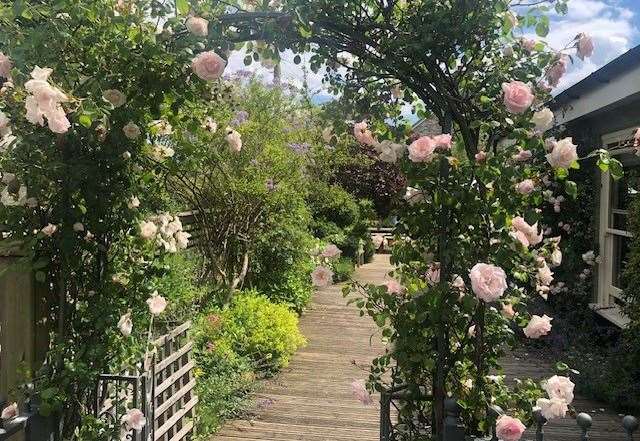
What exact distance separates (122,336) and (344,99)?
55.7 inches

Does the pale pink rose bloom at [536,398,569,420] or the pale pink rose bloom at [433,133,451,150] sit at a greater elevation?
the pale pink rose bloom at [433,133,451,150]

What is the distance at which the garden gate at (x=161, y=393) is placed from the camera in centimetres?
272

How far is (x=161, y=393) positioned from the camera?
3523 millimetres

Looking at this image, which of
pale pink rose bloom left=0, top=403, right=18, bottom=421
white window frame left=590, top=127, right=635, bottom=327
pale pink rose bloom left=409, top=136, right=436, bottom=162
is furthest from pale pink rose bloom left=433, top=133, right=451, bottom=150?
white window frame left=590, top=127, right=635, bottom=327

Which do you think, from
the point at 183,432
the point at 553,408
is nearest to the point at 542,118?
A: the point at 553,408

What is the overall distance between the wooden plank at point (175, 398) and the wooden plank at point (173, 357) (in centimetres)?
22

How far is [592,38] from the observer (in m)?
2.25

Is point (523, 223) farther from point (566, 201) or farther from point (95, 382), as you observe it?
point (566, 201)

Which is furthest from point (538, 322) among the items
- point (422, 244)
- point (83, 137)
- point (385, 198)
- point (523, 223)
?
point (385, 198)

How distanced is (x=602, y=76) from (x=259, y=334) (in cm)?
401

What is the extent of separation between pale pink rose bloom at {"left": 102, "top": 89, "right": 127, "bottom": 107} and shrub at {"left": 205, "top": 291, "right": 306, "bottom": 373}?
12.3 feet

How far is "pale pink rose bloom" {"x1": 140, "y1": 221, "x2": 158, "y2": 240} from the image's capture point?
2.48 m

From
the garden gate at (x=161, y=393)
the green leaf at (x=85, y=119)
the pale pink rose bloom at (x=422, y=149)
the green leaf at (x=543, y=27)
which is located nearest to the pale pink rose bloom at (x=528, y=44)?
the green leaf at (x=543, y=27)

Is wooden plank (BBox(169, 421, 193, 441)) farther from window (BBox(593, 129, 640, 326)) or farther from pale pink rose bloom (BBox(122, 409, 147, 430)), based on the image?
window (BBox(593, 129, 640, 326))
